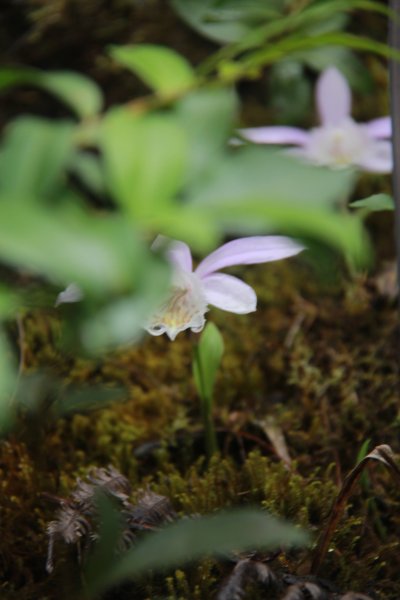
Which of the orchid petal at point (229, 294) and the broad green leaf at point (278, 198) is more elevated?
the broad green leaf at point (278, 198)

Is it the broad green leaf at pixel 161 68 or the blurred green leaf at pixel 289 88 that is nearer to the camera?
the broad green leaf at pixel 161 68

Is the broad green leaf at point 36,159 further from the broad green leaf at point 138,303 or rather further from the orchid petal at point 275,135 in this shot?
the orchid petal at point 275,135

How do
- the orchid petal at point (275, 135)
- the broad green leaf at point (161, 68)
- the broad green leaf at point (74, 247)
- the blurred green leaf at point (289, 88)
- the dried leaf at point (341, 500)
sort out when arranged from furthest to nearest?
1. the blurred green leaf at point (289, 88)
2. the orchid petal at point (275, 135)
3. the dried leaf at point (341, 500)
4. the broad green leaf at point (161, 68)
5. the broad green leaf at point (74, 247)

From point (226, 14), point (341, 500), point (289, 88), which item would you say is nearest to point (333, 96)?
point (289, 88)

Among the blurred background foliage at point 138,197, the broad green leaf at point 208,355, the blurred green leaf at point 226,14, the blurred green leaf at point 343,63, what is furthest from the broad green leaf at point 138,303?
the blurred green leaf at point 343,63

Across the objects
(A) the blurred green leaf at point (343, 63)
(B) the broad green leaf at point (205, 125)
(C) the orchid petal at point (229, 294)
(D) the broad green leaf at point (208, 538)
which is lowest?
(D) the broad green leaf at point (208, 538)

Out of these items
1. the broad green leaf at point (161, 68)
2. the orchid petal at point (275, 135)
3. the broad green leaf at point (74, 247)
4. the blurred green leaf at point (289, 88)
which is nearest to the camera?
the broad green leaf at point (74, 247)

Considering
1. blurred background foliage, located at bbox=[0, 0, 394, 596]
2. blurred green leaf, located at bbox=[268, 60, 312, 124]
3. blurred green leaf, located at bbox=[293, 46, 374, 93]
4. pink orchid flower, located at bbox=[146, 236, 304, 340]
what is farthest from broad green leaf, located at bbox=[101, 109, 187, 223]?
blurred green leaf, located at bbox=[268, 60, 312, 124]
